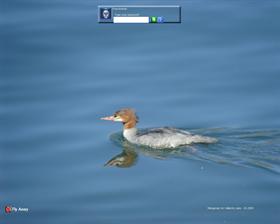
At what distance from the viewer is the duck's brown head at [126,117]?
59.2ft

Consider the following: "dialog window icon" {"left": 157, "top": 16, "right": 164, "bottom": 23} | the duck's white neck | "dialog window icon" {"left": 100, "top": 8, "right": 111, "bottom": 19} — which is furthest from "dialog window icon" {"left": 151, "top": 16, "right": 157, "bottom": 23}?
the duck's white neck

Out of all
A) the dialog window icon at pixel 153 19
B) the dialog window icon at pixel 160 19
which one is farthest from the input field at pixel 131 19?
the dialog window icon at pixel 160 19

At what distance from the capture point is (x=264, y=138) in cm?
1719

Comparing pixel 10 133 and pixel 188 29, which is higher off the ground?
pixel 188 29

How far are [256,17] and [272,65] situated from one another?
2.29 metres

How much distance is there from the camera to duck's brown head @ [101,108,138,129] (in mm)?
18047

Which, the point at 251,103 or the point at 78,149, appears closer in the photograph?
the point at 78,149

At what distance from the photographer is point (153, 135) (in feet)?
57.4

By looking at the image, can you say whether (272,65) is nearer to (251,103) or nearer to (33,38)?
(251,103)

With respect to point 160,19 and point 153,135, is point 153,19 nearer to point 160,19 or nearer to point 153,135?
point 160,19

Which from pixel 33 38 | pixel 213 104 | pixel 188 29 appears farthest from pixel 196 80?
pixel 33 38

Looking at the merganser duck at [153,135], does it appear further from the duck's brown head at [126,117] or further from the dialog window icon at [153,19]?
the dialog window icon at [153,19]

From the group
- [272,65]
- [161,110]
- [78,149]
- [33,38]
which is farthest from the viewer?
[33,38]

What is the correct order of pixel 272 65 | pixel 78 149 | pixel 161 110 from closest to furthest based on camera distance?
1. pixel 78 149
2. pixel 161 110
3. pixel 272 65
